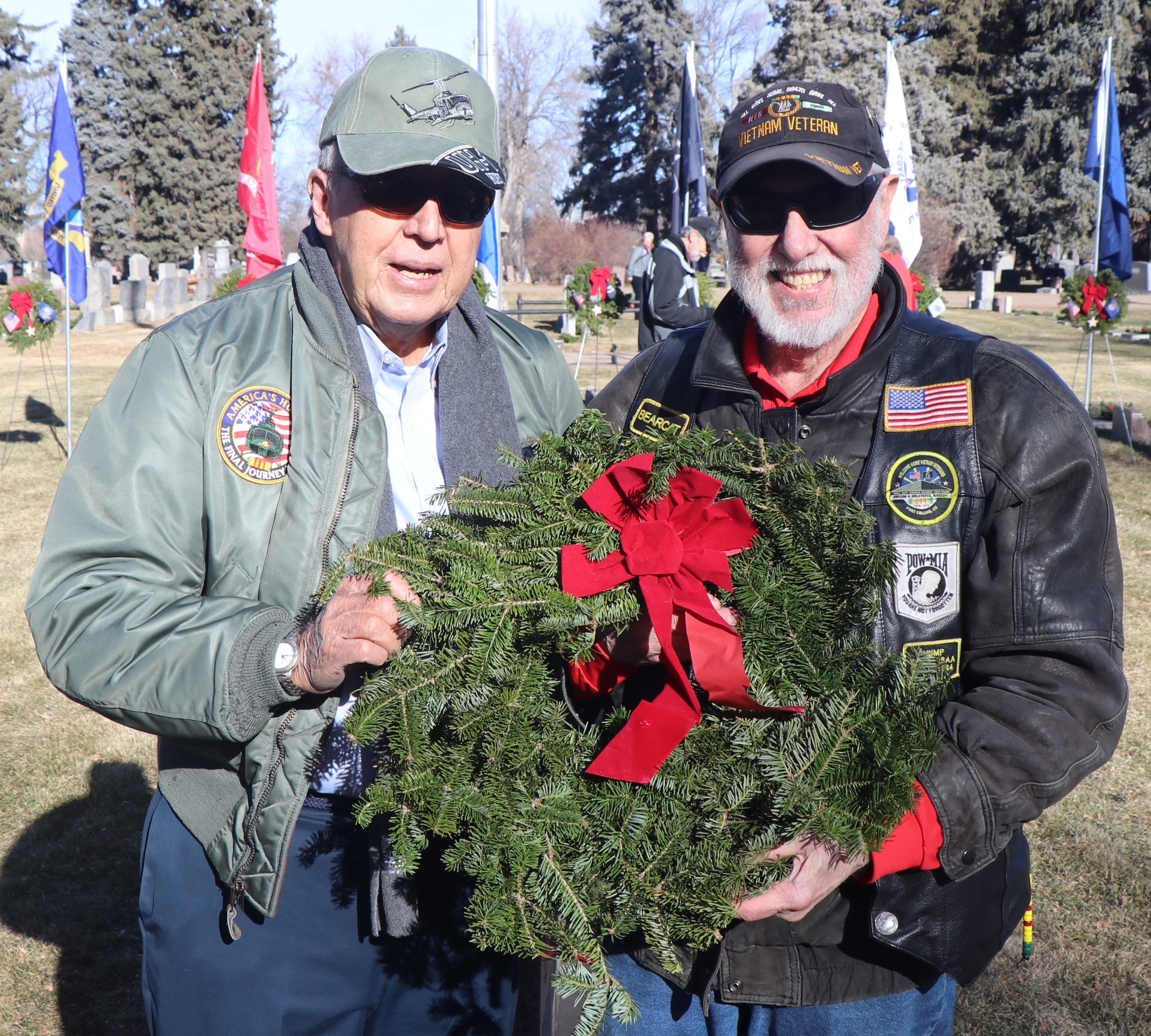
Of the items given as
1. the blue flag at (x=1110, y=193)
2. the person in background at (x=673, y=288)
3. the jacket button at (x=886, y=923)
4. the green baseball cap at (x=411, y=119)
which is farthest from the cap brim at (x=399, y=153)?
the blue flag at (x=1110, y=193)

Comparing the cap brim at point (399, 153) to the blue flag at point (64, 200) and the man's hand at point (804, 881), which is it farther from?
the blue flag at point (64, 200)

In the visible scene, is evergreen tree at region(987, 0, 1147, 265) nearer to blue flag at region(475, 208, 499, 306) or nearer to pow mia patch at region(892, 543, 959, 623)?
blue flag at region(475, 208, 499, 306)

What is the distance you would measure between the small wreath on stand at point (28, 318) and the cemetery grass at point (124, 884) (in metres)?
6.24

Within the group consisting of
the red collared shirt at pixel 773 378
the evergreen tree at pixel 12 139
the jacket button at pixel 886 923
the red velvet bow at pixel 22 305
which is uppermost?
the evergreen tree at pixel 12 139

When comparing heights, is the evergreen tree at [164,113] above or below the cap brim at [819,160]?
above

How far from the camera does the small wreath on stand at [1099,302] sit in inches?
481

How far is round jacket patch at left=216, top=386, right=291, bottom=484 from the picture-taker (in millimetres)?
2004

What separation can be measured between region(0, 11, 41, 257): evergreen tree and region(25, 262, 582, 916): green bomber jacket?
41809 millimetres

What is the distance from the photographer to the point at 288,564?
200 cm

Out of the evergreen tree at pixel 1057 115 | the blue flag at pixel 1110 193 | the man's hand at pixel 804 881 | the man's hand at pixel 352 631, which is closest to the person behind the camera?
the man's hand at pixel 804 881

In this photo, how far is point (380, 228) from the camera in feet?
6.98

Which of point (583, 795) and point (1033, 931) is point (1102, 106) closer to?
point (1033, 931)

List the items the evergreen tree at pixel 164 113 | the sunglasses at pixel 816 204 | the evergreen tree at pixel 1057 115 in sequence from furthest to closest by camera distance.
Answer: the evergreen tree at pixel 164 113 < the evergreen tree at pixel 1057 115 < the sunglasses at pixel 816 204

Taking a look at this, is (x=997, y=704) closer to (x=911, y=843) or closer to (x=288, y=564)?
(x=911, y=843)
